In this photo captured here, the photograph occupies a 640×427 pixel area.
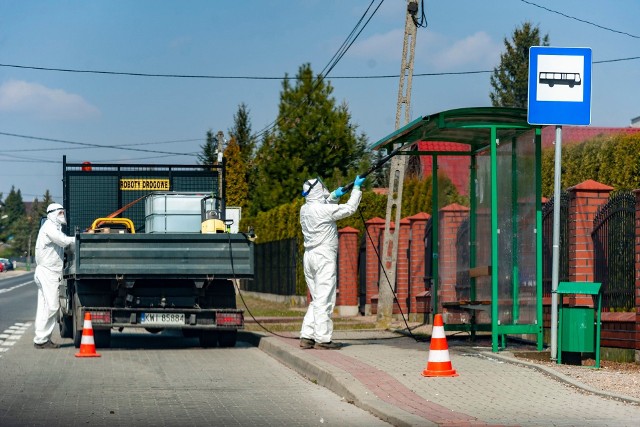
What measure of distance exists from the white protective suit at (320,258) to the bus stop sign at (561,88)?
2856 mm

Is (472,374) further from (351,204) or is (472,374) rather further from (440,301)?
(440,301)

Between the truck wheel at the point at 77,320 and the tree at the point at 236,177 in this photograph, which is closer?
the truck wheel at the point at 77,320

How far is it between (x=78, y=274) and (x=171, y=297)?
1393 millimetres

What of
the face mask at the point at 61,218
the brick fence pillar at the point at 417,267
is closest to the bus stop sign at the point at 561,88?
the face mask at the point at 61,218

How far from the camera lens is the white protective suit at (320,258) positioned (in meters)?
14.6

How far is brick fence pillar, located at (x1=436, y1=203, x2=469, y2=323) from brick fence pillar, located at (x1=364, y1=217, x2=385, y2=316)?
25.5 ft

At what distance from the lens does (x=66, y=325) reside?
730 inches

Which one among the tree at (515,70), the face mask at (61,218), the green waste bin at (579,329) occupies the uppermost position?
the tree at (515,70)

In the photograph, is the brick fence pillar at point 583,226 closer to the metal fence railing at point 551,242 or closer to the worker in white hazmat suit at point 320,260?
the metal fence railing at point 551,242

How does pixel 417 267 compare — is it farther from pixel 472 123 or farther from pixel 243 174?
pixel 243 174

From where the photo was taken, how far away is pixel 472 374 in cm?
1131

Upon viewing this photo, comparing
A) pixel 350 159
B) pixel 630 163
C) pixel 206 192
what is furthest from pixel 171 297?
pixel 350 159

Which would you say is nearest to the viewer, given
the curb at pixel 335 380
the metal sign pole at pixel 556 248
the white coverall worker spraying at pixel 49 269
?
the curb at pixel 335 380

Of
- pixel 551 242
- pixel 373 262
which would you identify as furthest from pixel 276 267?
pixel 551 242
